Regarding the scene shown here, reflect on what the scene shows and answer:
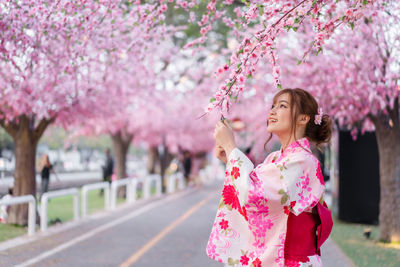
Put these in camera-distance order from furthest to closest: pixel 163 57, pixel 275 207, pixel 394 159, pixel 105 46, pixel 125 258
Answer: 1. pixel 163 57
2. pixel 394 159
3. pixel 105 46
4. pixel 125 258
5. pixel 275 207

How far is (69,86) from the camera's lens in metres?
12.0

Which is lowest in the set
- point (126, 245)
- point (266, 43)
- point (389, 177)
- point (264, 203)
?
point (126, 245)

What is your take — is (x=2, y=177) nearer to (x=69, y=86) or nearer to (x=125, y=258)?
(x=69, y=86)

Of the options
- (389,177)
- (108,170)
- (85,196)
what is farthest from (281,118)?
(108,170)

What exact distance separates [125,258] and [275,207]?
6401mm

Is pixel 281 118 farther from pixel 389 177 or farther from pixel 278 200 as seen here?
pixel 389 177

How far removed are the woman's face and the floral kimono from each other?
0.40ft

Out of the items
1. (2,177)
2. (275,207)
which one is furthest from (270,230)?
(2,177)

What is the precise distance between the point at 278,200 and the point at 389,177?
922cm

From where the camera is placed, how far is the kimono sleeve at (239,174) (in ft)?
9.44

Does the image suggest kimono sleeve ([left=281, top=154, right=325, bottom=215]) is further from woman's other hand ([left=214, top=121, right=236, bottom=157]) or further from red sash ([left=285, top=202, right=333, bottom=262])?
woman's other hand ([left=214, top=121, right=236, bottom=157])

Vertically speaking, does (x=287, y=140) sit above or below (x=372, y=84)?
below

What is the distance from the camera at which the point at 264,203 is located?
115 inches

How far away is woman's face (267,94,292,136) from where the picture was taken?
3197mm
